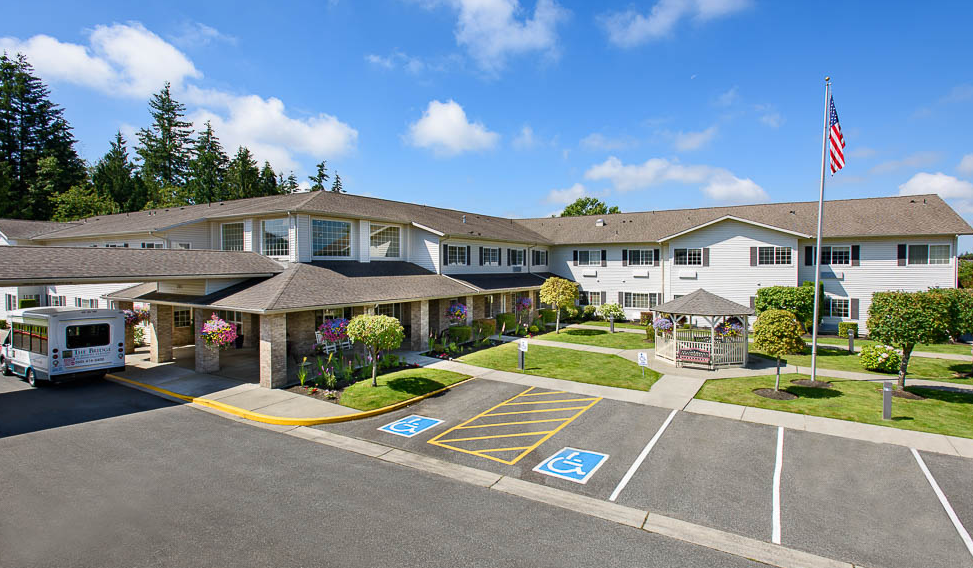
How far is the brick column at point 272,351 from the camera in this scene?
15375 mm

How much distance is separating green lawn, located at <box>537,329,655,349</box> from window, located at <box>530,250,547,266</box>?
814cm

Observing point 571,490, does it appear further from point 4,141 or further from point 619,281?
point 4,141

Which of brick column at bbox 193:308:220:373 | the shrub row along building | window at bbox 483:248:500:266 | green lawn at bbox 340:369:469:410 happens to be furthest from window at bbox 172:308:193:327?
window at bbox 483:248:500:266

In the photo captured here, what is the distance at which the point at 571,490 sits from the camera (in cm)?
891

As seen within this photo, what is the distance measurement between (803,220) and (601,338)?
1694 centimetres

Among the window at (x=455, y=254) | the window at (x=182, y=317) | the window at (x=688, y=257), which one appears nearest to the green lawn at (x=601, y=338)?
the window at (x=688, y=257)

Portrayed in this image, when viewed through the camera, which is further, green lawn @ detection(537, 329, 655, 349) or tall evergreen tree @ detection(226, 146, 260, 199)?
tall evergreen tree @ detection(226, 146, 260, 199)

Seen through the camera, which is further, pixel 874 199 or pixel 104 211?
pixel 104 211

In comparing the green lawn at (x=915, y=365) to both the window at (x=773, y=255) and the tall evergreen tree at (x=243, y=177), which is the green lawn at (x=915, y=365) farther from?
the tall evergreen tree at (x=243, y=177)

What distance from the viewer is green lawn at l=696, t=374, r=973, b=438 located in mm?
12562

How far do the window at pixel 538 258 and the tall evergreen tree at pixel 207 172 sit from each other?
41.0 meters

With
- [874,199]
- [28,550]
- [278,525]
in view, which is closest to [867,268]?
[874,199]

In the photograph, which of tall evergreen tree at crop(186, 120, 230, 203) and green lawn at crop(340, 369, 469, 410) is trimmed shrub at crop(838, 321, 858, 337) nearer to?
green lawn at crop(340, 369, 469, 410)

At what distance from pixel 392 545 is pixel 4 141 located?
237 feet
